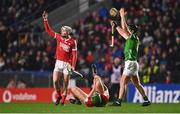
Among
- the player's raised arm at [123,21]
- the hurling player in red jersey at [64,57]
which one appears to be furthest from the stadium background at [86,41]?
the player's raised arm at [123,21]

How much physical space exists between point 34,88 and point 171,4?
28.0 ft

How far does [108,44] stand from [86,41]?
1.14 m

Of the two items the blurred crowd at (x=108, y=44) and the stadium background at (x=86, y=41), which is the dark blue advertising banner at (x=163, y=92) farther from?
the blurred crowd at (x=108, y=44)

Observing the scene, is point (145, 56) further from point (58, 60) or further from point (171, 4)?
point (58, 60)

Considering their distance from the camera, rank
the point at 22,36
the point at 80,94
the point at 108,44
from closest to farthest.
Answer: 1. the point at 80,94
2. the point at 108,44
3. the point at 22,36

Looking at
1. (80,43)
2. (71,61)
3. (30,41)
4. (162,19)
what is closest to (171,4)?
(162,19)

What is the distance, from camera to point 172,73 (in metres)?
29.8

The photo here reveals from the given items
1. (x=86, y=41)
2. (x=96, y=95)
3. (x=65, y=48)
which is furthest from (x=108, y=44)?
(x=96, y=95)

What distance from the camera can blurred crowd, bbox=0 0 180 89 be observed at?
30375 millimetres

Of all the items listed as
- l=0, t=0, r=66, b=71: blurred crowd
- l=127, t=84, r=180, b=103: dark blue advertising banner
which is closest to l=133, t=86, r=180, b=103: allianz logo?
l=127, t=84, r=180, b=103: dark blue advertising banner

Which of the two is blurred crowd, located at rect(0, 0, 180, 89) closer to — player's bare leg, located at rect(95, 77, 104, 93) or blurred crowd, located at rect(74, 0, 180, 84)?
blurred crowd, located at rect(74, 0, 180, 84)

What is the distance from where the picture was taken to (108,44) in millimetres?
33688

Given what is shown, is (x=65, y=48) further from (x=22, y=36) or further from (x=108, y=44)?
(x=22, y=36)

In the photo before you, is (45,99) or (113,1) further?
(113,1)
